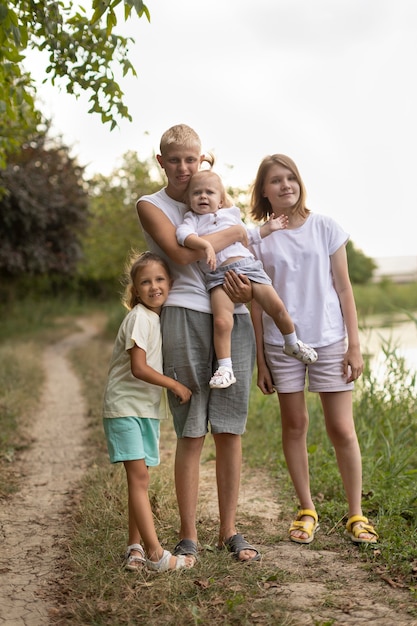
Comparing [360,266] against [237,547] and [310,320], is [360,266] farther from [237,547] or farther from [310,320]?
[237,547]

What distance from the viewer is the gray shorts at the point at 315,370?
12.3 feet

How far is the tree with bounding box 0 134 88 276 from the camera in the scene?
15312 millimetres

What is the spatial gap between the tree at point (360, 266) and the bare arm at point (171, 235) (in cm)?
3007

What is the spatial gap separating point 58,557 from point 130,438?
3.24 ft

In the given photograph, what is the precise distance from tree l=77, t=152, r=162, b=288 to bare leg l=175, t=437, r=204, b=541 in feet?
46.5

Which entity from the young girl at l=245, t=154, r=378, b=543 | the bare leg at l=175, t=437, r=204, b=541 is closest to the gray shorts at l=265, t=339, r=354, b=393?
the young girl at l=245, t=154, r=378, b=543

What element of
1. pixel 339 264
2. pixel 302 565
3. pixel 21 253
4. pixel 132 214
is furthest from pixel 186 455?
pixel 132 214

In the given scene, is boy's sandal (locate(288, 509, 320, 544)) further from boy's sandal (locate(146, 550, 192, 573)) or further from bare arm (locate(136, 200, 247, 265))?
bare arm (locate(136, 200, 247, 265))

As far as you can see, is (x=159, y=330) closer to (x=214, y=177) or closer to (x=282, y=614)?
(x=214, y=177)

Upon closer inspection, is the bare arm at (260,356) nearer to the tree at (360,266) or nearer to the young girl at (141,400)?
the young girl at (141,400)

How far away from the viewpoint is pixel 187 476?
3496mm

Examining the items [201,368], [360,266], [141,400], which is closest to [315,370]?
[201,368]

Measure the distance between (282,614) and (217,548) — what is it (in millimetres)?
729

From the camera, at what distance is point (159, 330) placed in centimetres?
344
